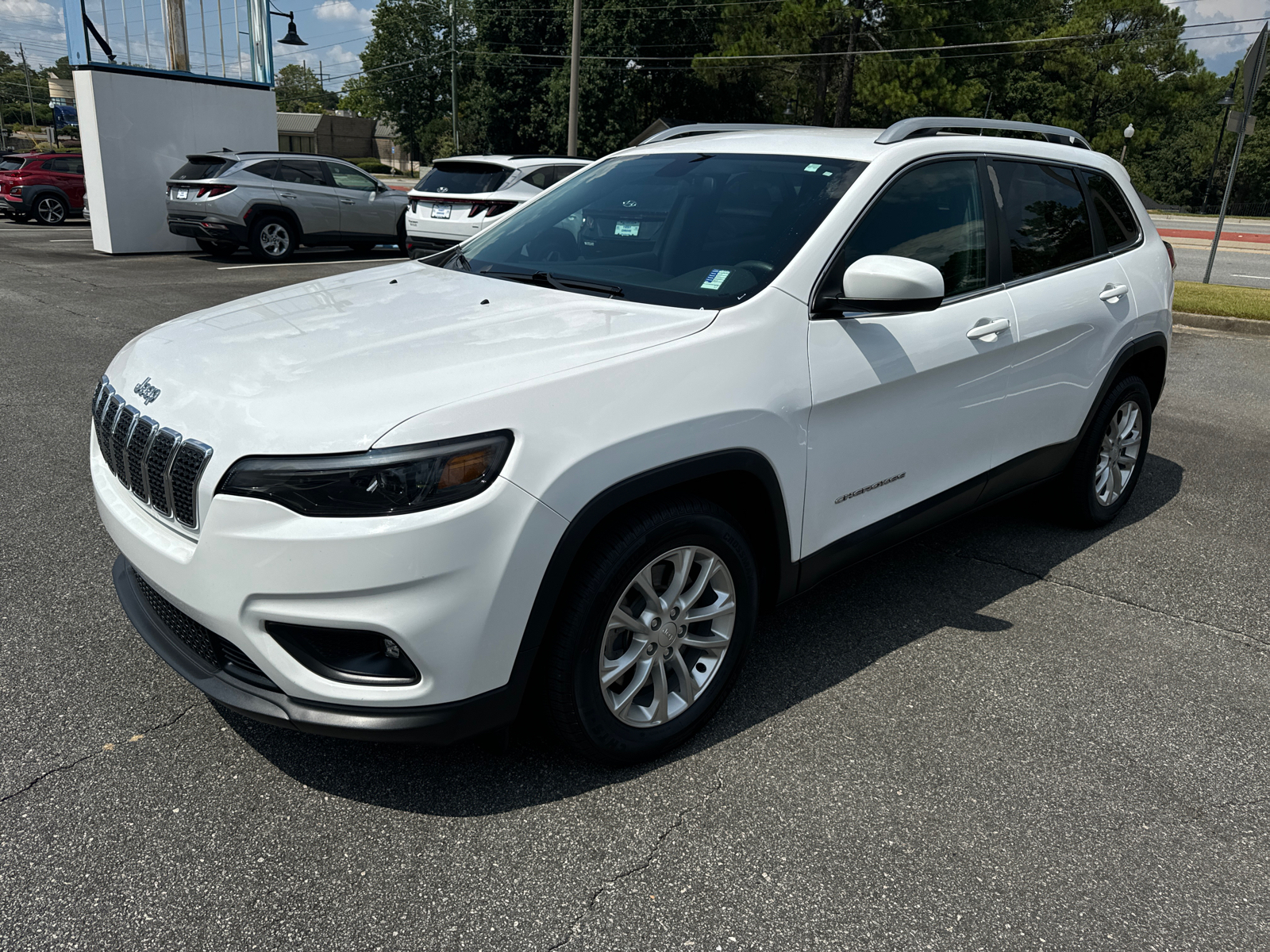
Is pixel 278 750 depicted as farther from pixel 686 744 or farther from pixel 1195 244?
pixel 1195 244

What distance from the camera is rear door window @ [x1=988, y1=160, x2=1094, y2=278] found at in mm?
3877

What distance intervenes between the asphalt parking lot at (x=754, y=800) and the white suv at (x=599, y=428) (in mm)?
350

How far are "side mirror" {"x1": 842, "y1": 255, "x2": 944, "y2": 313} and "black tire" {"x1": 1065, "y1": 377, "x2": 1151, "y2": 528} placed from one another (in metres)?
1.98

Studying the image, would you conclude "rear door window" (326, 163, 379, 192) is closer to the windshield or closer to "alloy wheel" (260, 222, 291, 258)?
"alloy wheel" (260, 222, 291, 258)

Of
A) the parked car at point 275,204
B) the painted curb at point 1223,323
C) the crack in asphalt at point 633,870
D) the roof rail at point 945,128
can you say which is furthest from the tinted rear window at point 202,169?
the crack in asphalt at point 633,870

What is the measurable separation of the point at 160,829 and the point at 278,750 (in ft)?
1.33

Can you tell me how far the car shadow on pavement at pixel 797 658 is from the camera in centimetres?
271

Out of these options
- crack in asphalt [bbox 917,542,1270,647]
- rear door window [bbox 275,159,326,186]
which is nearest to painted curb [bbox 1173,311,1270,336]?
crack in asphalt [bbox 917,542,1270,647]

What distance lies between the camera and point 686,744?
296 cm

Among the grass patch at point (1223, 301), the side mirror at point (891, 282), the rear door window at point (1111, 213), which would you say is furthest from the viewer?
the grass patch at point (1223, 301)

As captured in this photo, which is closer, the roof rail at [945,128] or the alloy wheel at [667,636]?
the alloy wheel at [667,636]

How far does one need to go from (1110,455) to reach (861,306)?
2.38 meters

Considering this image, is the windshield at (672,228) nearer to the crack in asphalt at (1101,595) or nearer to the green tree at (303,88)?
the crack in asphalt at (1101,595)

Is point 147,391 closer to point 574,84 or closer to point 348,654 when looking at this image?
point 348,654
